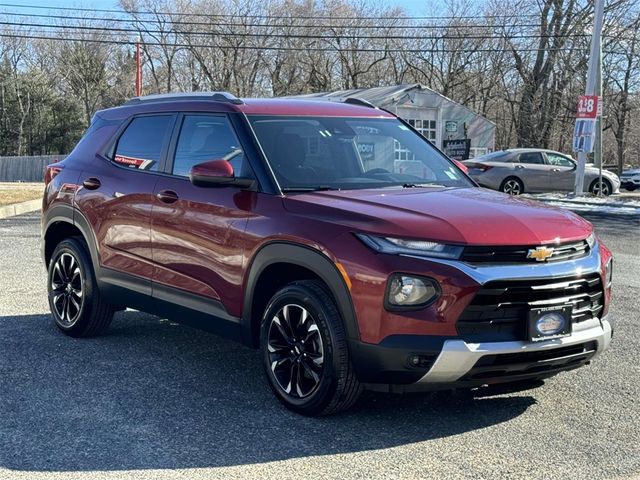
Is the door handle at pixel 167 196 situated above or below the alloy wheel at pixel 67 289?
above

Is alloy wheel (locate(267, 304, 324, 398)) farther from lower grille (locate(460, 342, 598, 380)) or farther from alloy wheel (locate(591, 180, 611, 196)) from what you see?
alloy wheel (locate(591, 180, 611, 196))

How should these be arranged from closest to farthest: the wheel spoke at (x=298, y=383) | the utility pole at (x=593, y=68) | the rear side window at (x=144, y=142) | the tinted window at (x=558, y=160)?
the wheel spoke at (x=298, y=383), the rear side window at (x=144, y=142), the utility pole at (x=593, y=68), the tinted window at (x=558, y=160)

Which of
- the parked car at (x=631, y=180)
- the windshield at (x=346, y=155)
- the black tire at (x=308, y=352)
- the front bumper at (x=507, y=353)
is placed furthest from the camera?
the parked car at (x=631, y=180)

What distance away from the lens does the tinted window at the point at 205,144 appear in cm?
502

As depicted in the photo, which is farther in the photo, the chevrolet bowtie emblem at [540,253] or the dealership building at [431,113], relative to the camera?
the dealership building at [431,113]

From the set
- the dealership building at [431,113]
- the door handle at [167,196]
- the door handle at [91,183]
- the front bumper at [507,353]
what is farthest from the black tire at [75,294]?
the dealership building at [431,113]

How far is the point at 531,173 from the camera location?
23250 mm

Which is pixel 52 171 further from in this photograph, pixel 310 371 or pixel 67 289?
pixel 310 371

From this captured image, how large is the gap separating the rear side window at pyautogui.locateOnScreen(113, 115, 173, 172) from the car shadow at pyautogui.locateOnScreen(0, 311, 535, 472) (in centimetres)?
145

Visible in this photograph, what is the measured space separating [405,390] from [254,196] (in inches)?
59.8

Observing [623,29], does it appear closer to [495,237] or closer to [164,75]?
[164,75]

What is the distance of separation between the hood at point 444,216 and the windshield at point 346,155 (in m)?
0.26

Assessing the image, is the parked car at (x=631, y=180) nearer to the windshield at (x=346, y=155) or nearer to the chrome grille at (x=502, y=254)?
the windshield at (x=346, y=155)

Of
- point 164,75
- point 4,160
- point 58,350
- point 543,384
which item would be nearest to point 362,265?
point 543,384
